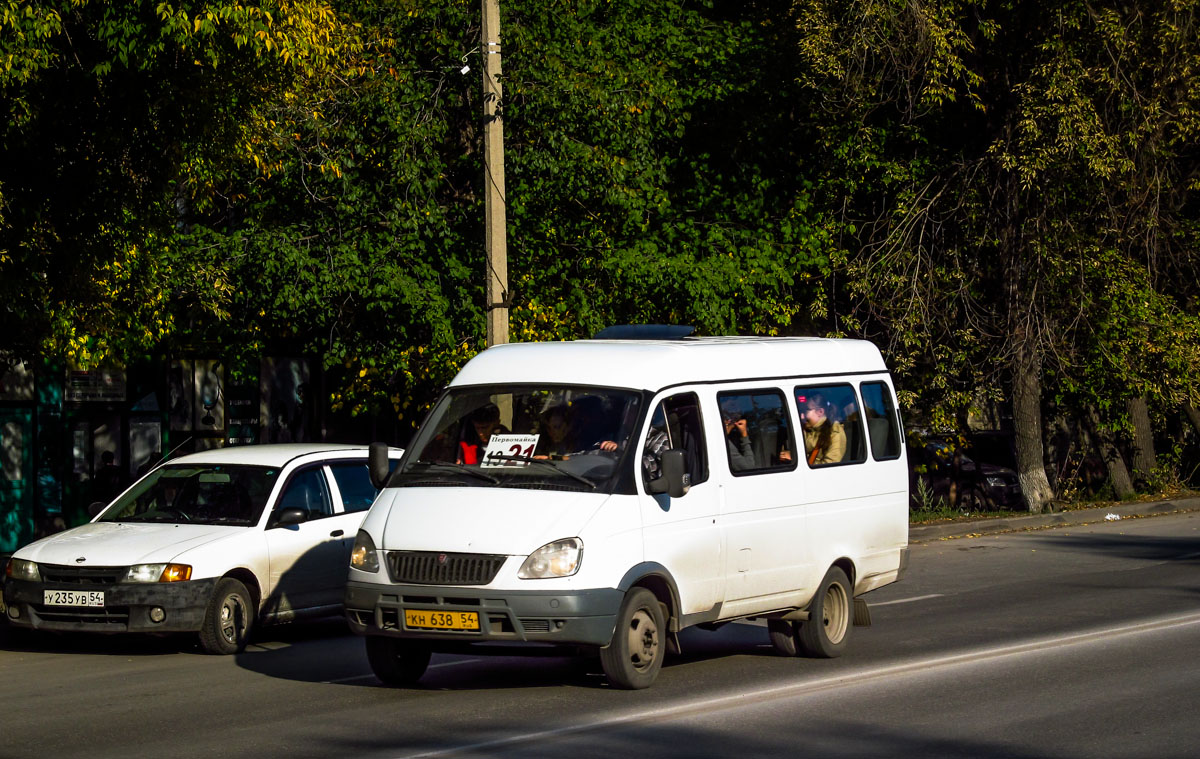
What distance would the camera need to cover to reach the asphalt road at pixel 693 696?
299 inches

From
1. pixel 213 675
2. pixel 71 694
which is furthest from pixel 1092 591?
→ pixel 71 694

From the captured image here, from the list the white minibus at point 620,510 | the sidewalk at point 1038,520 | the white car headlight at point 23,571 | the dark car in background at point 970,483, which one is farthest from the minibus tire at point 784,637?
the dark car in background at point 970,483

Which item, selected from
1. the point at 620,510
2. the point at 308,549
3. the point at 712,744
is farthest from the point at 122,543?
the point at 712,744

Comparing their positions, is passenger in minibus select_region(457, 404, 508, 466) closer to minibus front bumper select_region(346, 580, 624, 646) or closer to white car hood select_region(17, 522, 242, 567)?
minibus front bumper select_region(346, 580, 624, 646)

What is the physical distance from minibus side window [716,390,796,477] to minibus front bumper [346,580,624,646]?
5.63 ft

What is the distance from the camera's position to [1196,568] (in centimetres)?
1658

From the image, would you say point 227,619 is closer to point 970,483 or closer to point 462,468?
point 462,468

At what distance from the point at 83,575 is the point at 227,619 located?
111 cm

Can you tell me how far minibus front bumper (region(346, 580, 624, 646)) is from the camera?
28.6ft

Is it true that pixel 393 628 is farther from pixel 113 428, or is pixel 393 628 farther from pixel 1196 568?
pixel 113 428

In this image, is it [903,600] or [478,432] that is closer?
[478,432]

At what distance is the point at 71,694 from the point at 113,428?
14516 mm

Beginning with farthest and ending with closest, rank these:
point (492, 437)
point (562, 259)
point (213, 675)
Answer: point (562, 259) → point (213, 675) → point (492, 437)

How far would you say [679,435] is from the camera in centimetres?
983
